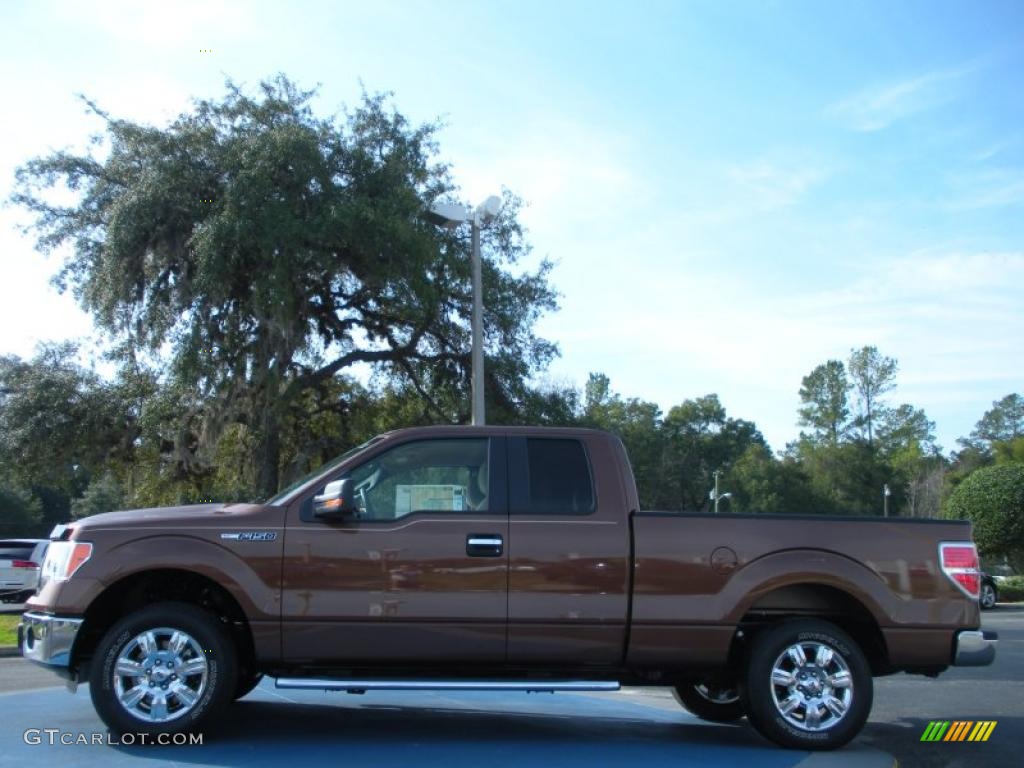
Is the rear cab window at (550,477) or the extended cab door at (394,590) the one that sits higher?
the rear cab window at (550,477)

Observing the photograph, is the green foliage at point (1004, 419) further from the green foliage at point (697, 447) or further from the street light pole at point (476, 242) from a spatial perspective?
the street light pole at point (476, 242)

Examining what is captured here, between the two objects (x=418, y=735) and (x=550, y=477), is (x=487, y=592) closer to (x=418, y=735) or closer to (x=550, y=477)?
(x=550, y=477)

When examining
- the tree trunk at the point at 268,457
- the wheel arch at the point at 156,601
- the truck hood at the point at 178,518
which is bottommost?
the wheel arch at the point at 156,601

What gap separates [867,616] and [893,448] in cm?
9055

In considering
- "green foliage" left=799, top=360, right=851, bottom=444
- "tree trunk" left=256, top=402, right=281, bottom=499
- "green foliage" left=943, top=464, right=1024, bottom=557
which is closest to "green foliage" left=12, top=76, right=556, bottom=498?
"tree trunk" left=256, top=402, right=281, bottom=499

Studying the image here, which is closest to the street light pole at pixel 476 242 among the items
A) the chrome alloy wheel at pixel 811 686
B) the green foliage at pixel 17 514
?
the chrome alloy wheel at pixel 811 686

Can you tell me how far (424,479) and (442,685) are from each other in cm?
129

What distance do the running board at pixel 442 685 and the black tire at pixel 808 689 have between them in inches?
37.5

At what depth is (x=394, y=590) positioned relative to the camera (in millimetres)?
6195

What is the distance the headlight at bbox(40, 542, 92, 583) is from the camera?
6172mm

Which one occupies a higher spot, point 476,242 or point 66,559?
point 476,242

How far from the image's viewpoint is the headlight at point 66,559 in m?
6.17

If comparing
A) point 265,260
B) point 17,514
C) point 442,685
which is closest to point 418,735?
point 442,685

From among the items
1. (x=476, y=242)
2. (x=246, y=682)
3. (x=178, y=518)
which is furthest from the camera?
(x=476, y=242)
